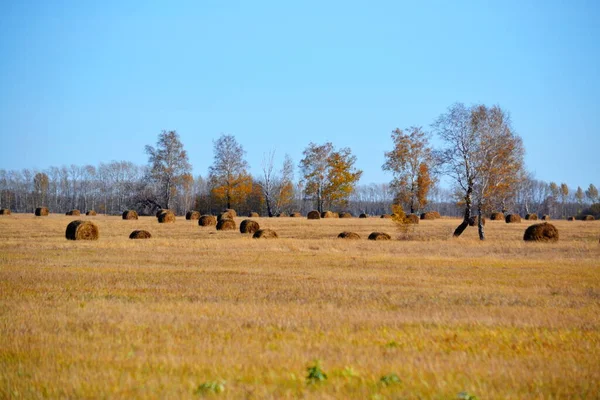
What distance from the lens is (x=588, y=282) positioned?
1438 cm

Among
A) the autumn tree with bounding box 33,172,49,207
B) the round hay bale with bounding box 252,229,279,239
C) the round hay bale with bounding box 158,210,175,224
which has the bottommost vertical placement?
the round hay bale with bounding box 252,229,279,239

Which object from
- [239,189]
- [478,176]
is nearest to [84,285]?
[478,176]

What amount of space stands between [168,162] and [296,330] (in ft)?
230

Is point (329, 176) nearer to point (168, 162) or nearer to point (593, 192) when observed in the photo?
point (168, 162)

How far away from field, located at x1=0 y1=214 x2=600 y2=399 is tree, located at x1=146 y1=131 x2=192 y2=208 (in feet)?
196

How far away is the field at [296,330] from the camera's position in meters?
6.16

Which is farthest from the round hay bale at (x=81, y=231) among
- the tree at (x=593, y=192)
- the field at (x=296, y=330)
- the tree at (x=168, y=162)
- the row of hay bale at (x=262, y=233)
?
the tree at (x=593, y=192)

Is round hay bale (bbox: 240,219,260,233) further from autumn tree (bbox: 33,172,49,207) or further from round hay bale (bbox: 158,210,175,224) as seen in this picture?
autumn tree (bbox: 33,172,49,207)

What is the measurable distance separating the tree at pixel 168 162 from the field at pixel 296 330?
59.8 metres

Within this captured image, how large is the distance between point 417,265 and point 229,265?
6.06 m

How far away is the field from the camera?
616 cm

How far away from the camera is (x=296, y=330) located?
8.77m

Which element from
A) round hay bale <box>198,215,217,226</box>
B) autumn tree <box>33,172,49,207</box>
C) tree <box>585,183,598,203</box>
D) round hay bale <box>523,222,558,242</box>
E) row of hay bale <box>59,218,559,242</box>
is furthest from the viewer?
tree <box>585,183,598,203</box>

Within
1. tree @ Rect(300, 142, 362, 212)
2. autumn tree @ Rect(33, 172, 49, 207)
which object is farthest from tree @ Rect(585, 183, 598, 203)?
autumn tree @ Rect(33, 172, 49, 207)
